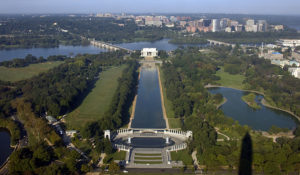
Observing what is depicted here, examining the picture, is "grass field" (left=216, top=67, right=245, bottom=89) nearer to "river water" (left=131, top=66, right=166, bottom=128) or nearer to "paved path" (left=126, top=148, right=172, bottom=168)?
"river water" (left=131, top=66, right=166, bottom=128)

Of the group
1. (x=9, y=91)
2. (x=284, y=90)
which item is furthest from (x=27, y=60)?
(x=284, y=90)

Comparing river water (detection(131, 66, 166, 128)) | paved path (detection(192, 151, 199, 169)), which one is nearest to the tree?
paved path (detection(192, 151, 199, 169))

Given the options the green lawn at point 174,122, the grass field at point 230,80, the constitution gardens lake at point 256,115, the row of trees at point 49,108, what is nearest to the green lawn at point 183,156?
the row of trees at point 49,108

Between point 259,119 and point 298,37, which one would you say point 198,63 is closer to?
point 259,119

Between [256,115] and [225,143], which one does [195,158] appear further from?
[256,115]

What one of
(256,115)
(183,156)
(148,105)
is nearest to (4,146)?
(183,156)

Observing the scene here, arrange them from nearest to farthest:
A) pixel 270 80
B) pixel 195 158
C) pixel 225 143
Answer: pixel 195 158 → pixel 225 143 → pixel 270 80
